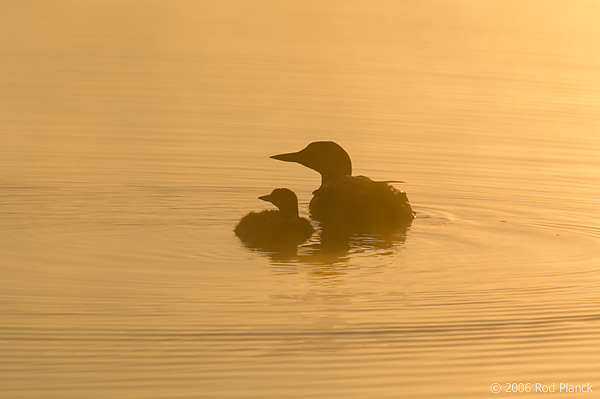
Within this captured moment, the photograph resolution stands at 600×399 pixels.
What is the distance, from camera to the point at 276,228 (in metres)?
8.80

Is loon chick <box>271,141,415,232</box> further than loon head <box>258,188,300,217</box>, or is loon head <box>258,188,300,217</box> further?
loon chick <box>271,141,415,232</box>

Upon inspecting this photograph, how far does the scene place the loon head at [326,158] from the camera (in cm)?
1053

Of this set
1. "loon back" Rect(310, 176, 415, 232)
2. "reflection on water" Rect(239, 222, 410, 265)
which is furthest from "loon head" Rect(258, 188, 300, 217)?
"loon back" Rect(310, 176, 415, 232)

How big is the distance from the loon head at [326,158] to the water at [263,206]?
0.87ft

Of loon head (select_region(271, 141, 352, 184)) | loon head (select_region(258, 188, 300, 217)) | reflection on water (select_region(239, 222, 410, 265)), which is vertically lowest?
reflection on water (select_region(239, 222, 410, 265))

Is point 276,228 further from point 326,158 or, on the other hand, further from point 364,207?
point 326,158

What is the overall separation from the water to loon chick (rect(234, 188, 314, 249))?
144 mm

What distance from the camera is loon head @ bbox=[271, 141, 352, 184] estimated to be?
34.6 ft

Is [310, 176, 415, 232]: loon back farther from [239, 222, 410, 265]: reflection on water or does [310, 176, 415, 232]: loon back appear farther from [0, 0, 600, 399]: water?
[0, 0, 600, 399]: water

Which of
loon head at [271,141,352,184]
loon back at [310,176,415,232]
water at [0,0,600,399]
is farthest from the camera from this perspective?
loon head at [271,141,352,184]

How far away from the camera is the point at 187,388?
5.54m

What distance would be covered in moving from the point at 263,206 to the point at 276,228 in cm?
112

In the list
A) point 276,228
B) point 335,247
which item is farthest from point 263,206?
point 335,247

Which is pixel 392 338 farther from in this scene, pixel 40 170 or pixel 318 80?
pixel 318 80
